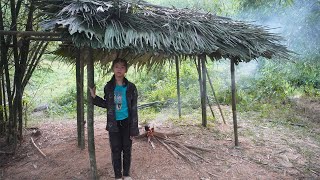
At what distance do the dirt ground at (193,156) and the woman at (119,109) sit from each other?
2.84 ft

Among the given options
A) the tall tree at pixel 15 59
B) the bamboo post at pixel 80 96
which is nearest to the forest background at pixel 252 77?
the tall tree at pixel 15 59

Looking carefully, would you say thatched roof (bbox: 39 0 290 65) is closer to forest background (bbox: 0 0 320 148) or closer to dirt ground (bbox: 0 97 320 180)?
forest background (bbox: 0 0 320 148)

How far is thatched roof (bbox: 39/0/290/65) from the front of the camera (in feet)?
12.7

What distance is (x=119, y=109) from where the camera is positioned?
13.3 ft

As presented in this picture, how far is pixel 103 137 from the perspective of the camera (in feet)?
21.4

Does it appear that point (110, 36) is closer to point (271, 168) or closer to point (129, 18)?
point (129, 18)

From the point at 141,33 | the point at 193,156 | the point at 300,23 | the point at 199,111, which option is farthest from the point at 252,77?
the point at 141,33

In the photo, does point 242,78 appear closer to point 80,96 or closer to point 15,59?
point 80,96

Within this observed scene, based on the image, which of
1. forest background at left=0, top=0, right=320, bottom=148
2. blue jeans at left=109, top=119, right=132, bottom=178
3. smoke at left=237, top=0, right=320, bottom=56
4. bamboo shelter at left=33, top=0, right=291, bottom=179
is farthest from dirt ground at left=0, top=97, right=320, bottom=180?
smoke at left=237, top=0, right=320, bottom=56

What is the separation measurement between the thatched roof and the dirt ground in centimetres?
179

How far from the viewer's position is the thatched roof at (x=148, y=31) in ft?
12.7

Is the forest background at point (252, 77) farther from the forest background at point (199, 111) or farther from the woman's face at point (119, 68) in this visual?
the woman's face at point (119, 68)

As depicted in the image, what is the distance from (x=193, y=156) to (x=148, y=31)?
246cm

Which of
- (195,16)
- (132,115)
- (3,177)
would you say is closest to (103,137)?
(3,177)
